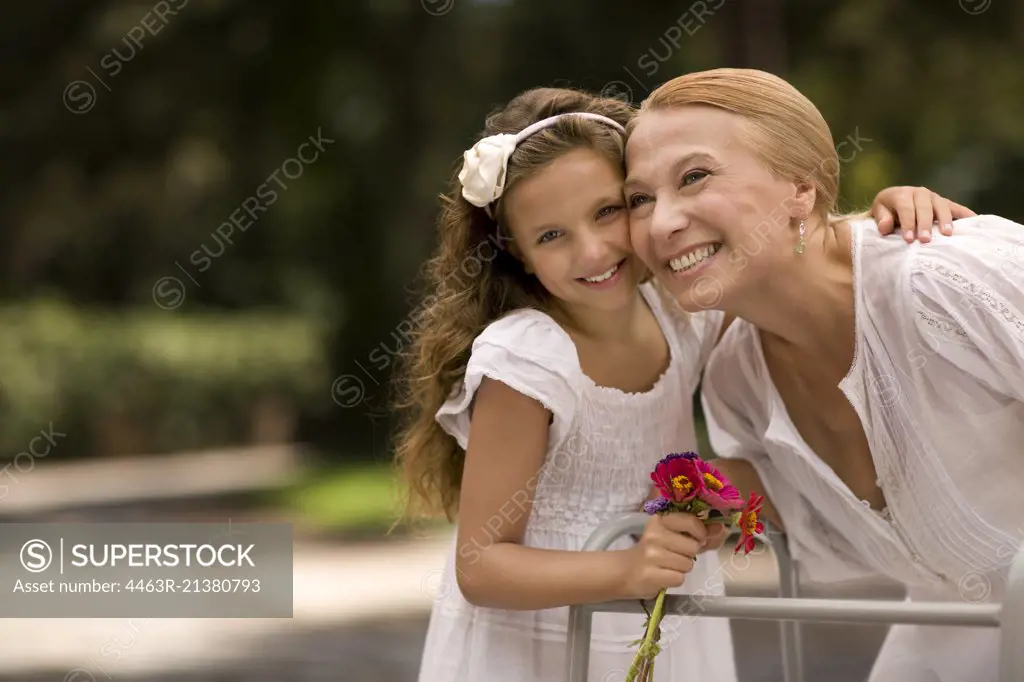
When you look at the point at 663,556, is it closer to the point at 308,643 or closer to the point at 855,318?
the point at 855,318

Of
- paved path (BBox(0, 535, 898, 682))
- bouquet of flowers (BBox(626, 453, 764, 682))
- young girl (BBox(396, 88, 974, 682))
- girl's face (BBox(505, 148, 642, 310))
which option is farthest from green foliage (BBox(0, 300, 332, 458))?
bouquet of flowers (BBox(626, 453, 764, 682))

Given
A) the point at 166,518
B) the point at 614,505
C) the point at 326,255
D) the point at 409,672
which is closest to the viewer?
the point at 614,505

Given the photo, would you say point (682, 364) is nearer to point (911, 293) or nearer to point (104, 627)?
point (911, 293)

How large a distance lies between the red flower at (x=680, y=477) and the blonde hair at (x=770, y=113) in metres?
0.56

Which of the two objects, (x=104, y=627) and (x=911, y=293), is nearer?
(x=911, y=293)

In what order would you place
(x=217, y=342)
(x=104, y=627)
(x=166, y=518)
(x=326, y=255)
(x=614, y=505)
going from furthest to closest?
1. (x=326, y=255)
2. (x=217, y=342)
3. (x=166, y=518)
4. (x=104, y=627)
5. (x=614, y=505)

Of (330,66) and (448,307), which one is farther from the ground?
(330,66)

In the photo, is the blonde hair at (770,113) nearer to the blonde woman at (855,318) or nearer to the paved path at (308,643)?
the blonde woman at (855,318)

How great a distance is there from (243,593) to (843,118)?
19.4 feet

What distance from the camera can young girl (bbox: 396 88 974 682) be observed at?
2.11 m

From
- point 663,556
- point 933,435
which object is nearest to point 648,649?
point 663,556

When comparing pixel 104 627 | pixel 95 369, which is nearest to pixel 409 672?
pixel 104 627

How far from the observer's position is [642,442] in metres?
2.29

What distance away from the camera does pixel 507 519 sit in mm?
2125
